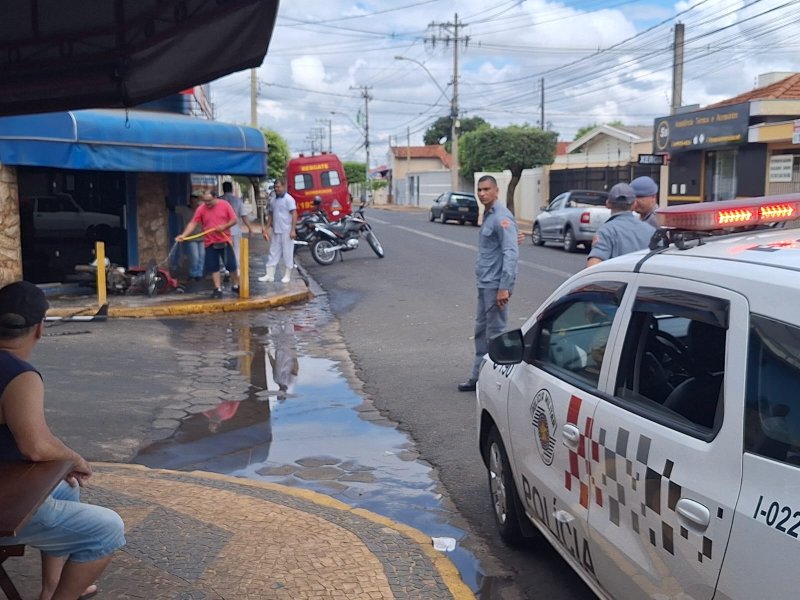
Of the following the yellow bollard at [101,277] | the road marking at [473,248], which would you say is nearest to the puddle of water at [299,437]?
the yellow bollard at [101,277]

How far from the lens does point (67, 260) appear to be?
15.6 metres

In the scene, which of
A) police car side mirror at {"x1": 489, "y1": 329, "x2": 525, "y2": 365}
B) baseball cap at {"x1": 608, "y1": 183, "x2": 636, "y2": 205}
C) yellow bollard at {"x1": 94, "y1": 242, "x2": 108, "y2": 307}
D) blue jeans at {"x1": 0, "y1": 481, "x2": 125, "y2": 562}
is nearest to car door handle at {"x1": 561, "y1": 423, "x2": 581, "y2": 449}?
police car side mirror at {"x1": 489, "y1": 329, "x2": 525, "y2": 365}

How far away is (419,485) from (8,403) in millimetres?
3187

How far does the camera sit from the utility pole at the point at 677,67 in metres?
29.8

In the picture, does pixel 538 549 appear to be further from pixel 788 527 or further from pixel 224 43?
pixel 224 43

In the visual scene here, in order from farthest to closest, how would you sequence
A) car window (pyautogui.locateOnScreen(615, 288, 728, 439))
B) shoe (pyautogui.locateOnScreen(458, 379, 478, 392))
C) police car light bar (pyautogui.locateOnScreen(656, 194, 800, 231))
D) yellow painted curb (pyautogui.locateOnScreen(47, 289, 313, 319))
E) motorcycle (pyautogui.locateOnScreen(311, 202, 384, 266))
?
motorcycle (pyautogui.locateOnScreen(311, 202, 384, 266)) < yellow painted curb (pyautogui.locateOnScreen(47, 289, 313, 319)) < shoe (pyautogui.locateOnScreen(458, 379, 478, 392)) < police car light bar (pyautogui.locateOnScreen(656, 194, 800, 231)) < car window (pyautogui.locateOnScreen(615, 288, 728, 439))

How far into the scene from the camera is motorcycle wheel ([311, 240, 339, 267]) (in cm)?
2109

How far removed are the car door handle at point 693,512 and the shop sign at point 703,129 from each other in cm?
2668

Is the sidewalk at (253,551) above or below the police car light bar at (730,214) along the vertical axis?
below

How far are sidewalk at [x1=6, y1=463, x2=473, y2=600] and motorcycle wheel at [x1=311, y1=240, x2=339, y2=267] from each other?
1550 cm

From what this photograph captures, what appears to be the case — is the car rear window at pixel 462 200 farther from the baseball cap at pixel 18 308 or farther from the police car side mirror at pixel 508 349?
the baseball cap at pixel 18 308

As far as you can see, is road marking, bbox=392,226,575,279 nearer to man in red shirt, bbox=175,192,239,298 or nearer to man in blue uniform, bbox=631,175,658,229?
man in red shirt, bbox=175,192,239,298

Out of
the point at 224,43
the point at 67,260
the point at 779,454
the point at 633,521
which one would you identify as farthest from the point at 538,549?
the point at 67,260

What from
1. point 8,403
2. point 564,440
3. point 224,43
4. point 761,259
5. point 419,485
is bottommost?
point 419,485
